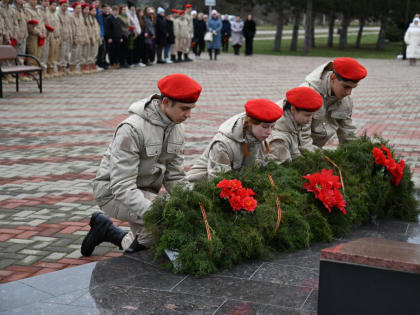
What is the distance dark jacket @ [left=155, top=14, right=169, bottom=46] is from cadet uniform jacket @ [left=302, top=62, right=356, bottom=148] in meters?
17.7

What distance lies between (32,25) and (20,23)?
1.55ft

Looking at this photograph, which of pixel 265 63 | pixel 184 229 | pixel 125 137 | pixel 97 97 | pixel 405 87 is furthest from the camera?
pixel 265 63

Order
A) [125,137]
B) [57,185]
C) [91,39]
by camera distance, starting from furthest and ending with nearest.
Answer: [91,39] → [57,185] → [125,137]

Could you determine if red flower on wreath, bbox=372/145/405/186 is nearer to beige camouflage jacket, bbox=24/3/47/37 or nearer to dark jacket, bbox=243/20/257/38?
beige camouflage jacket, bbox=24/3/47/37

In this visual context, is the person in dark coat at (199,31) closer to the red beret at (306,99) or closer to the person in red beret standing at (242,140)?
the red beret at (306,99)

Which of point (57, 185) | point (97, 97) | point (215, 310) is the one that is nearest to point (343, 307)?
point (215, 310)

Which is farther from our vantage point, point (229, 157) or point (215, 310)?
point (229, 157)

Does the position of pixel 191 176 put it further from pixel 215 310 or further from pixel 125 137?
pixel 215 310

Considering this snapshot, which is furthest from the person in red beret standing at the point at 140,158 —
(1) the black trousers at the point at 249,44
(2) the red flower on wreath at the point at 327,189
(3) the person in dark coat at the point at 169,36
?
(1) the black trousers at the point at 249,44

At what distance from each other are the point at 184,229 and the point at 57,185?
3042 mm

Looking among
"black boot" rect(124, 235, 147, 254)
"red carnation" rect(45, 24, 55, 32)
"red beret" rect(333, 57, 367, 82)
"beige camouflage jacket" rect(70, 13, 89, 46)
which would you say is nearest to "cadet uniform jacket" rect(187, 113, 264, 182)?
"black boot" rect(124, 235, 147, 254)

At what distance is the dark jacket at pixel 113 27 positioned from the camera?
1972cm

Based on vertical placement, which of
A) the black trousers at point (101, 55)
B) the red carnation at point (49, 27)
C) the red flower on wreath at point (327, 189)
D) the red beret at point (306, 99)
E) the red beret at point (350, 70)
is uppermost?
the red beret at point (350, 70)

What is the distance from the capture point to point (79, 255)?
14.8 ft
